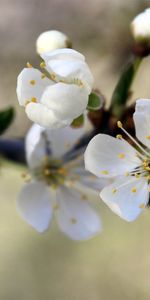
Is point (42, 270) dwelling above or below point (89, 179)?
below

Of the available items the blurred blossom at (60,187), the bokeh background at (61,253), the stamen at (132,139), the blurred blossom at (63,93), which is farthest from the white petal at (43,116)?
the bokeh background at (61,253)

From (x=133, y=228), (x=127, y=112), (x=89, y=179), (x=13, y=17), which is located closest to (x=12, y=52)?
(x=13, y=17)

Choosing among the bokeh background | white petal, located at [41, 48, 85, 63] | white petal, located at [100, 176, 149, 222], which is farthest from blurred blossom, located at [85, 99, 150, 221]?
the bokeh background

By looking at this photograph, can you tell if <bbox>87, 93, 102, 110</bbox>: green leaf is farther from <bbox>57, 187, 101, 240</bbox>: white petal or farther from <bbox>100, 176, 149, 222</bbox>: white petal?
<bbox>57, 187, 101, 240</bbox>: white petal

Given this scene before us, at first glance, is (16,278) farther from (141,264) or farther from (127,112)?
(127,112)

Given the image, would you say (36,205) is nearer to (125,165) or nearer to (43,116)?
(125,165)
